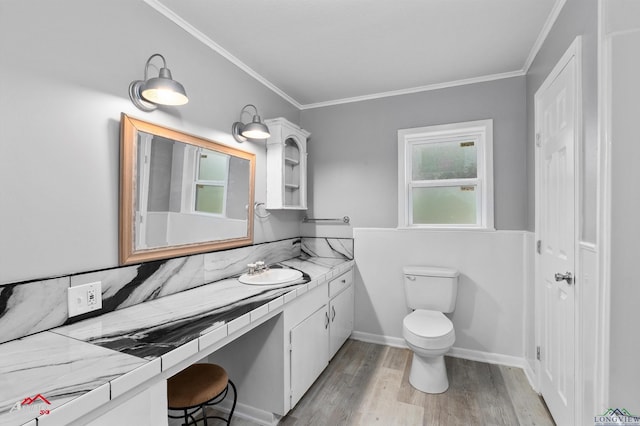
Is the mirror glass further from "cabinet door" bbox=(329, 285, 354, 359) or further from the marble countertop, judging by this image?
"cabinet door" bbox=(329, 285, 354, 359)

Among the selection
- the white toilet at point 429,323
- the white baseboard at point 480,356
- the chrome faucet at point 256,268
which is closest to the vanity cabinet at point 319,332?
the white baseboard at point 480,356

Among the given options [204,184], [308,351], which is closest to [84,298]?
[204,184]

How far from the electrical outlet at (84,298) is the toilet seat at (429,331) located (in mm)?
1847

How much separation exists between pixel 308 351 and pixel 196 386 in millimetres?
764

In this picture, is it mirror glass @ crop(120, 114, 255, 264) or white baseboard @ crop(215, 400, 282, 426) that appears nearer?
mirror glass @ crop(120, 114, 255, 264)

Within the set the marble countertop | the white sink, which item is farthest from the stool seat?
the white sink

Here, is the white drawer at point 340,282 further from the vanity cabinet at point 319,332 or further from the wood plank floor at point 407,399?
the wood plank floor at point 407,399

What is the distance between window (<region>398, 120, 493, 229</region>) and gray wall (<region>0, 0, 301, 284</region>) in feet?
6.73

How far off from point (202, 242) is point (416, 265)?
5.90ft

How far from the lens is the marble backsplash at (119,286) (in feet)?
3.54

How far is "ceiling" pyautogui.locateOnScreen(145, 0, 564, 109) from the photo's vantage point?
1657 mm

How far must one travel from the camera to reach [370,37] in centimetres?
194

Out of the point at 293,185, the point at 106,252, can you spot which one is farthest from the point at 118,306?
the point at 293,185

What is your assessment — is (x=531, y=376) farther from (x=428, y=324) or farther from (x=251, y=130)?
(x=251, y=130)
